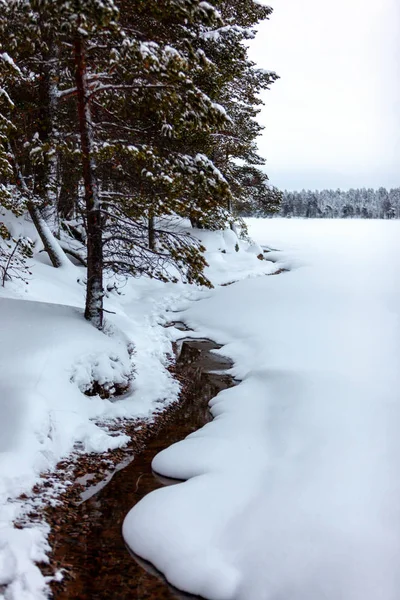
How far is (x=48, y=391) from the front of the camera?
638cm

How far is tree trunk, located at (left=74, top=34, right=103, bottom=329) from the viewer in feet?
23.0

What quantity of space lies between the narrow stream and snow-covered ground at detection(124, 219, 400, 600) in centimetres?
16

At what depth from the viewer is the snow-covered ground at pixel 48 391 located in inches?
169

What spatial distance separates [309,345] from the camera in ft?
34.4

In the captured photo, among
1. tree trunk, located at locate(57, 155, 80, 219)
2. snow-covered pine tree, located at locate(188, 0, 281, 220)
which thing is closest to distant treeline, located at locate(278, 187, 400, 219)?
snow-covered pine tree, located at locate(188, 0, 281, 220)

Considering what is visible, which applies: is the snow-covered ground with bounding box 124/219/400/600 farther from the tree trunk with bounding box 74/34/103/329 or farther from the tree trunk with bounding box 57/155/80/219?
the tree trunk with bounding box 57/155/80/219

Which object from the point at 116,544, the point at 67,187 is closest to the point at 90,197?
the point at 67,187

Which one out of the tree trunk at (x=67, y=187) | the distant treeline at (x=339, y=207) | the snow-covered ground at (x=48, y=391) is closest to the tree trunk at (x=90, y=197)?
the snow-covered ground at (x=48, y=391)

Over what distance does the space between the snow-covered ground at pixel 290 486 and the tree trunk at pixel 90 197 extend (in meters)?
2.98

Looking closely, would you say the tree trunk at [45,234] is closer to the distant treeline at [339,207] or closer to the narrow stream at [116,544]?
the narrow stream at [116,544]

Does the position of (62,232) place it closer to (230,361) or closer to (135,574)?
(230,361)

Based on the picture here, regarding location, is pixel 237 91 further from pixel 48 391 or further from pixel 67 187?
pixel 48 391

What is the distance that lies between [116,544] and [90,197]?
534cm

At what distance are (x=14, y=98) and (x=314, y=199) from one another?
11130cm
